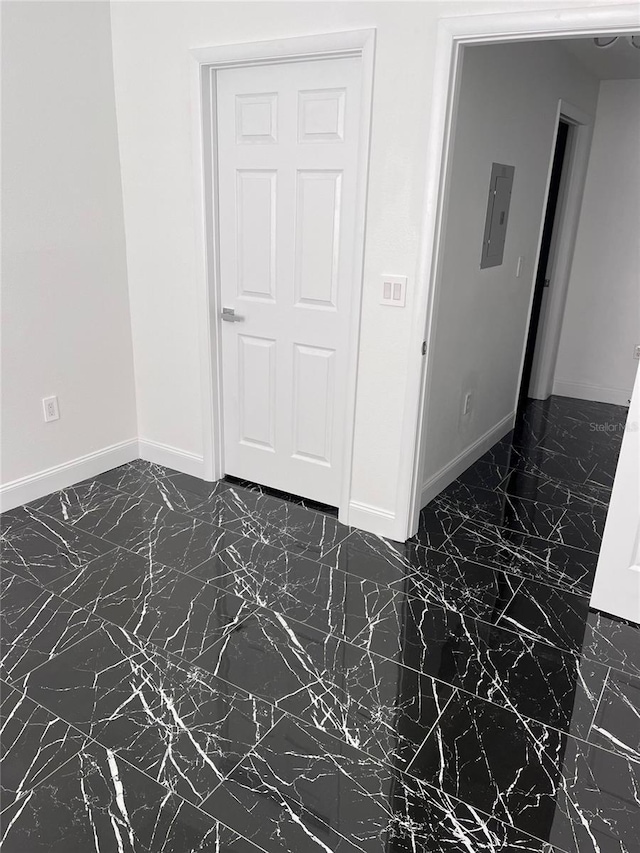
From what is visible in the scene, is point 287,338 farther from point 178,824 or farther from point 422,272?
point 178,824

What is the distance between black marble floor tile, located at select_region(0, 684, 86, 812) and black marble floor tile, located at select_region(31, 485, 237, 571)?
863 millimetres

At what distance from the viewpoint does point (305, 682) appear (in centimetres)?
216

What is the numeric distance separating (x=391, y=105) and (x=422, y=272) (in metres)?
0.64

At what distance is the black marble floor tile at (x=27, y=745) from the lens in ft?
5.79

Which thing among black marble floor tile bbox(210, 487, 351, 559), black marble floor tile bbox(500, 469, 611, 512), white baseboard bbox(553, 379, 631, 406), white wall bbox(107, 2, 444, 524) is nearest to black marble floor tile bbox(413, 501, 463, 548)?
white wall bbox(107, 2, 444, 524)

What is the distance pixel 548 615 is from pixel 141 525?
6.01 feet

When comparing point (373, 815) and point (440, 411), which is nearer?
point (373, 815)

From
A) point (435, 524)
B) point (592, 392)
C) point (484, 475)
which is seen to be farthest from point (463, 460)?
point (592, 392)

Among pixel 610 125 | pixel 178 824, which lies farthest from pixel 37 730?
pixel 610 125

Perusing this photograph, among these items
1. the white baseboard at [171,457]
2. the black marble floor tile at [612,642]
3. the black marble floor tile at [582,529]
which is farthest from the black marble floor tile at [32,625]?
the black marble floor tile at [582,529]

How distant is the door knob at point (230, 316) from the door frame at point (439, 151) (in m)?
0.99

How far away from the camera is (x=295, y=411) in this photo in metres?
3.27

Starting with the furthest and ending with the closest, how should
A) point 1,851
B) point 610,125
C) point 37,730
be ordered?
point 610,125, point 37,730, point 1,851

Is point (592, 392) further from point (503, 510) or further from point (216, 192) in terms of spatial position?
point (216, 192)
